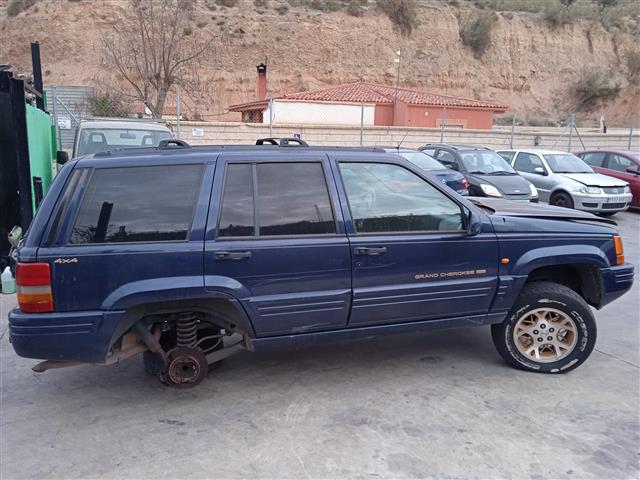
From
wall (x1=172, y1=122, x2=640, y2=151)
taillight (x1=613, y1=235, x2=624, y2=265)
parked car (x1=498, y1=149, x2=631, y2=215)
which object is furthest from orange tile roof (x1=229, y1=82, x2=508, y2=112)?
taillight (x1=613, y1=235, x2=624, y2=265)

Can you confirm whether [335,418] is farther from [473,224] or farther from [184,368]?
[473,224]

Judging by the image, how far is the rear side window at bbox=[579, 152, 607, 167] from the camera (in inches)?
591

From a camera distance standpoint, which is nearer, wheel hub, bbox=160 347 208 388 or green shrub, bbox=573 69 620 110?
wheel hub, bbox=160 347 208 388

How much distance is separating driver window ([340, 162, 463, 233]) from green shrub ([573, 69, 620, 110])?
49039 mm

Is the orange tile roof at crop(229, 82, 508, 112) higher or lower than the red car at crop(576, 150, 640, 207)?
higher

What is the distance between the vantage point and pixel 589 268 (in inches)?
177

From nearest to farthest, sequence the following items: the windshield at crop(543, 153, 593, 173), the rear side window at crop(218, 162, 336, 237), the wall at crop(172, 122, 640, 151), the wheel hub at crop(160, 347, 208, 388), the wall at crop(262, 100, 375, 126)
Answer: the rear side window at crop(218, 162, 336, 237)
the wheel hub at crop(160, 347, 208, 388)
the windshield at crop(543, 153, 593, 173)
the wall at crop(172, 122, 640, 151)
the wall at crop(262, 100, 375, 126)

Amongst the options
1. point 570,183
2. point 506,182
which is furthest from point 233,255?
point 570,183

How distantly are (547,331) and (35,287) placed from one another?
12.4 ft

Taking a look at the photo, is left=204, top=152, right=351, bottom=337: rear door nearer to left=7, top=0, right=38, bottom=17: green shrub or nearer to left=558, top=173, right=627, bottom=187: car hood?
left=558, top=173, right=627, bottom=187: car hood

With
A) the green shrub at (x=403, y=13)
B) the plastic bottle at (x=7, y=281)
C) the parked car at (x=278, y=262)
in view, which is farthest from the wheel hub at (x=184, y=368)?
the green shrub at (x=403, y=13)

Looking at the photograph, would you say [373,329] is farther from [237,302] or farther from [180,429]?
[180,429]

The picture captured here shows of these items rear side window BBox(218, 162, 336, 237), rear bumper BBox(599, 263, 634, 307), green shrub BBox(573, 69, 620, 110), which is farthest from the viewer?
green shrub BBox(573, 69, 620, 110)

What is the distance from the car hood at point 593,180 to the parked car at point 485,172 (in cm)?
123
